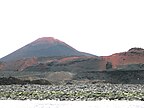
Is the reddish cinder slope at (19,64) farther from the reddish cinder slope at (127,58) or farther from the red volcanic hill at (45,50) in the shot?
the red volcanic hill at (45,50)

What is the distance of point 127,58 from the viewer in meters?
75.0

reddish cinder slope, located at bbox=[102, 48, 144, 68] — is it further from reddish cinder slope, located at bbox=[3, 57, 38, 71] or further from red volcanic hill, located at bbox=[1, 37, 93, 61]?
red volcanic hill, located at bbox=[1, 37, 93, 61]

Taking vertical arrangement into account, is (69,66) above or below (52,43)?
below

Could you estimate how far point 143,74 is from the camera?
55.6 metres

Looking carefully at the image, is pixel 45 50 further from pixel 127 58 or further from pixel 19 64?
pixel 127 58

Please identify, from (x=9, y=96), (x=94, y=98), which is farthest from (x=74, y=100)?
(x=9, y=96)

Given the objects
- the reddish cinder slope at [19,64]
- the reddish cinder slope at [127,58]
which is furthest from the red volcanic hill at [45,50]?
the reddish cinder slope at [127,58]

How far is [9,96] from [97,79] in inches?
1022

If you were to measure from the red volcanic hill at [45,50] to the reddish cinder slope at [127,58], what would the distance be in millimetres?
49615

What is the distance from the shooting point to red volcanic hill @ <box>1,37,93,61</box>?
423 ft

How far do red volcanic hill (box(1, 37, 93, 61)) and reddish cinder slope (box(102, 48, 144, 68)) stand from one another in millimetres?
49615
